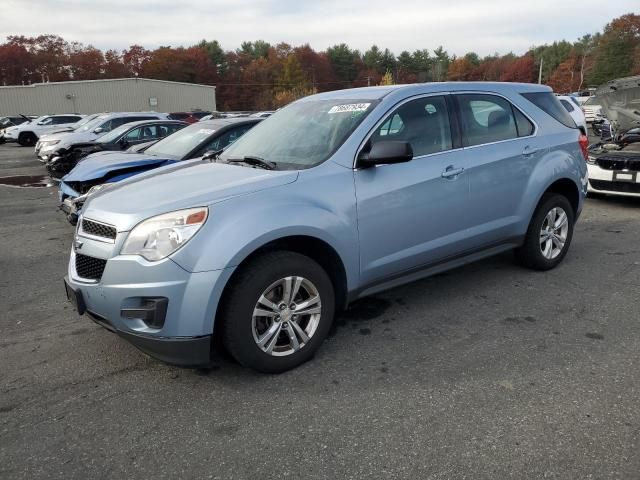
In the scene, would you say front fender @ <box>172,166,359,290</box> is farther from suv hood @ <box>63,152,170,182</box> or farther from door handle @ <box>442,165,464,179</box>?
suv hood @ <box>63,152,170,182</box>

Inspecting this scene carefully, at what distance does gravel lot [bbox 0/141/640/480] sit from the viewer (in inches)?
95.5

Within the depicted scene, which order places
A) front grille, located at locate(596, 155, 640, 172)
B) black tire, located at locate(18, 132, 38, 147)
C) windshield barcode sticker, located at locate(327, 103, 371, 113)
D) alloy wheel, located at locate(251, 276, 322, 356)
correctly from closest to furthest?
alloy wheel, located at locate(251, 276, 322, 356), windshield barcode sticker, located at locate(327, 103, 371, 113), front grille, located at locate(596, 155, 640, 172), black tire, located at locate(18, 132, 38, 147)

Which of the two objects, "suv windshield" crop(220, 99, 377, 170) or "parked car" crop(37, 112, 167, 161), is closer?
"suv windshield" crop(220, 99, 377, 170)

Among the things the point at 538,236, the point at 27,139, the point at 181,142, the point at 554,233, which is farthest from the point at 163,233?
the point at 27,139

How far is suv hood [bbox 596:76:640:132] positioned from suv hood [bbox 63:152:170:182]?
6.74 metres

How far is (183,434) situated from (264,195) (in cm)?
140

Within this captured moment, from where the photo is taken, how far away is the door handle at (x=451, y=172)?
3.90 m

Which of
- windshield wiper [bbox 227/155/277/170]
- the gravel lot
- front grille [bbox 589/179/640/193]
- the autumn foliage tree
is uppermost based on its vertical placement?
the autumn foliage tree

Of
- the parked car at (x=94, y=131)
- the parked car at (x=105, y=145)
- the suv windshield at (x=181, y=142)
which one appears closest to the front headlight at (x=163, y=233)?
the suv windshield at (x=181, y=142)

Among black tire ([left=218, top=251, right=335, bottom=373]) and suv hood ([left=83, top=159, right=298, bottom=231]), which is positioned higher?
suv hood ([left=83, top=159, right=298, bottom=231])

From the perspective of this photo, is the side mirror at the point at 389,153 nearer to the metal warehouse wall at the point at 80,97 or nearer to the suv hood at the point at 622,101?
the suv hood at the point at 622,101

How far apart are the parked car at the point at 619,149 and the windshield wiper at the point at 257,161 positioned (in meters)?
6.23

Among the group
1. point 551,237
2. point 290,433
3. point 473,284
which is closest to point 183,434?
point 290,433

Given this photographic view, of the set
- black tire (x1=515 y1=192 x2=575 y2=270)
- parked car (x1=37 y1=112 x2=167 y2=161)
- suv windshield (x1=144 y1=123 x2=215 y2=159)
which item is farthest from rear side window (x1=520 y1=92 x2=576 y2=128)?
parked car (x1=37 y1=112 x2=167 y2=161)
